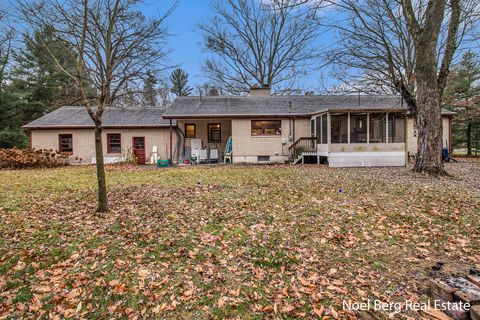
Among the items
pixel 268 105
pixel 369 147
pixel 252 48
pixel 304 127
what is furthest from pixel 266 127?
pixel 252 48

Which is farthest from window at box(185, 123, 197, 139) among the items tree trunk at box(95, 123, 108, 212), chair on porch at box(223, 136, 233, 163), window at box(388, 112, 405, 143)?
Result: tree trunk at box(95, 123, 108, 212)

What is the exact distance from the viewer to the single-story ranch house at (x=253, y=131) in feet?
45.5

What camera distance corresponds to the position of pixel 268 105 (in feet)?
57.1

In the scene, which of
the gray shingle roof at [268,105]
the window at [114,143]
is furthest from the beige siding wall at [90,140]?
the gray shingle roof at [268,105]

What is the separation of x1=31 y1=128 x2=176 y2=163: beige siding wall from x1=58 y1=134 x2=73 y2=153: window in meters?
0.22

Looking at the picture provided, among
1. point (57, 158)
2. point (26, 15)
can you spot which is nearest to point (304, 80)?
point (57, 158)

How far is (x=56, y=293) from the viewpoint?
118 inches

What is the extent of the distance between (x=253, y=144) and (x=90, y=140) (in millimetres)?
11223

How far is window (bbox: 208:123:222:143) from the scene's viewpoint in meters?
18.2

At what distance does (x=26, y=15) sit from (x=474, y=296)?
8.42 metres

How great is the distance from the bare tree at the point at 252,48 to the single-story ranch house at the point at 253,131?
864 centimetres

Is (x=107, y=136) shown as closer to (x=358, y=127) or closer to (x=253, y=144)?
(x=253, y=144)

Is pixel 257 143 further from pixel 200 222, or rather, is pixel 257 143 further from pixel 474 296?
pixel 474 296

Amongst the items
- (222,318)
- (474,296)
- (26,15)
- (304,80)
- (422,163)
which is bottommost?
(222,318)
